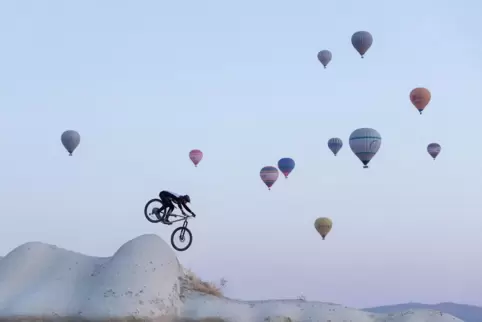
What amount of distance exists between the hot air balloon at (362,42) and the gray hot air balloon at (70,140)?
84.3 ft

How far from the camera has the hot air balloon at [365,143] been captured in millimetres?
58875

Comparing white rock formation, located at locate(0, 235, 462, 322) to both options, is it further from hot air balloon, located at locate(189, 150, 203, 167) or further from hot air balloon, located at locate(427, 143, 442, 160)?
hot air balloon, located at locate(427, 143, 442, 160)

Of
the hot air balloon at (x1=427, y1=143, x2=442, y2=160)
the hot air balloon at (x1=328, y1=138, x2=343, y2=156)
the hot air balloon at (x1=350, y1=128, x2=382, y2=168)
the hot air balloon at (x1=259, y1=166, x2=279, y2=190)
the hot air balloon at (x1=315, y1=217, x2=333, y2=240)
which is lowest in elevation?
the hot air balloon at (x1=315, y1=217, x2=333, y2=240)

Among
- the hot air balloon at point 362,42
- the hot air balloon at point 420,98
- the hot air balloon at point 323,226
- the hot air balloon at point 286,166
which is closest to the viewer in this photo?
the hot air balloon at point 323,226

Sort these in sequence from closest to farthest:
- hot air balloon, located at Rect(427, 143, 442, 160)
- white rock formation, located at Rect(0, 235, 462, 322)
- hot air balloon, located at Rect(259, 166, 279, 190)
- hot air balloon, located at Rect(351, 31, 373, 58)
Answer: white rock formation, located at Rect(0, 235, 462, 322), hot air balloon, located at Rect(259, 166, 279, 190), hot air balloon, located at Rect(351, 31, 373, 58), hot air balloon, located at Rect(427, 143, 442, 160)

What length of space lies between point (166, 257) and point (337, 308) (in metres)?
9.57

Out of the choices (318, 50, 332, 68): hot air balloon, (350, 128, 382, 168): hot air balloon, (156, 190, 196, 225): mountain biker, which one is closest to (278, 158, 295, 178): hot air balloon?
(350, 128, 382, 168): hot air balloon

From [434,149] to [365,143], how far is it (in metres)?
14.9

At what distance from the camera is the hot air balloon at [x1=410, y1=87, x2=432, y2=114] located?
64.5 meters

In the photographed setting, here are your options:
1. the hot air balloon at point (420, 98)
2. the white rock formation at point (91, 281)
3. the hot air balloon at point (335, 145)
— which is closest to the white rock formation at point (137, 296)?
the white rock formation at point (91, 281)

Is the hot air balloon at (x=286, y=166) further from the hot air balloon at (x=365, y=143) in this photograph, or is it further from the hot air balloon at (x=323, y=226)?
the hot air balloon at (x=365, y=143)

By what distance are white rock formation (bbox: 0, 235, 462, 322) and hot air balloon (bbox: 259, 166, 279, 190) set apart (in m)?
23.3

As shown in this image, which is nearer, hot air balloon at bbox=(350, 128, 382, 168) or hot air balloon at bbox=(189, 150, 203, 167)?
hot air balloon at bbox=(350, 128, 382, 168)

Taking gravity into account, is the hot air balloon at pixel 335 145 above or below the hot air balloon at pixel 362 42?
below
